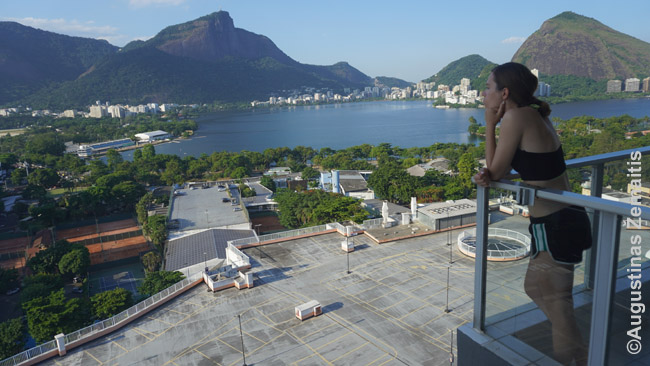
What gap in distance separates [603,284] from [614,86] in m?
180

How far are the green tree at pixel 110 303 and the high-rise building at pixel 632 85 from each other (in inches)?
7011

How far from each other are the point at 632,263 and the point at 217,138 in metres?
89.4

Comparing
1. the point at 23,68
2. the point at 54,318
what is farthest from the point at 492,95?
the point at 23,68

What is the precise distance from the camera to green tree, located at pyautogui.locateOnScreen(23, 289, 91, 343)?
1359 centimetres

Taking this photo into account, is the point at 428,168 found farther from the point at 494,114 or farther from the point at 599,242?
the point at 599,242

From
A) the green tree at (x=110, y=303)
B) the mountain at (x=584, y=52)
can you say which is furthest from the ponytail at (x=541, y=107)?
the mountain at (x=584, y=52)

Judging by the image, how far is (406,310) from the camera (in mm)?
11383

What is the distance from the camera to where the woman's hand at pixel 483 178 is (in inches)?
89.2

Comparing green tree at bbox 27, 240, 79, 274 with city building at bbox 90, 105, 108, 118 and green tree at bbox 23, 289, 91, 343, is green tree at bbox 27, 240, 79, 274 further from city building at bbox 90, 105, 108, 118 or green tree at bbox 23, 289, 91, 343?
city building at bbox 90, 105, 108, 118

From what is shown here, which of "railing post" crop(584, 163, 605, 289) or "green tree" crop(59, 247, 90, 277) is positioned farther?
"green tree" crop(59, 247, 90, 277)

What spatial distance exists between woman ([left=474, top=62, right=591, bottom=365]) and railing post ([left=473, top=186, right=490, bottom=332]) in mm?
210

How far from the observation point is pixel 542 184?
2234 mm

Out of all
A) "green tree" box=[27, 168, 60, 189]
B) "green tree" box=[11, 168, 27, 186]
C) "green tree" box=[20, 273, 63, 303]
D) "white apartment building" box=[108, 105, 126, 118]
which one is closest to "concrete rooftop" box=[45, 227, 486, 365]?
"green tree" box=[20, 273, 63, 303]

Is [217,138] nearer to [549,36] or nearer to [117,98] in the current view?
[117,98]
